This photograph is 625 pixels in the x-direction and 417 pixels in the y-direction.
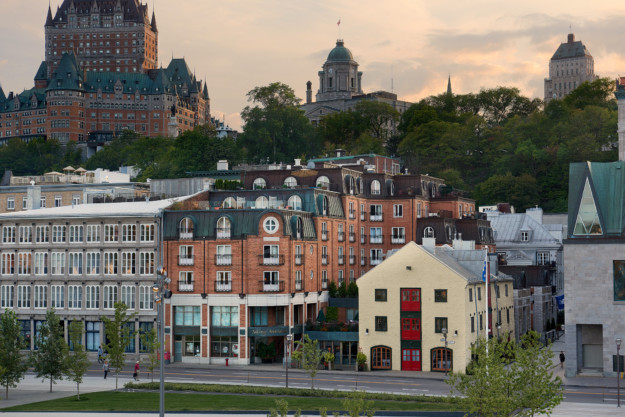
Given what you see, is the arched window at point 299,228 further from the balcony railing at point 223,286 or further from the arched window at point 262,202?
the balcony railing at point 223,286

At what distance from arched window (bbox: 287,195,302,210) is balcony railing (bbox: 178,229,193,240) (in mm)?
11802

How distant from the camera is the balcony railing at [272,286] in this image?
95312 millimetres

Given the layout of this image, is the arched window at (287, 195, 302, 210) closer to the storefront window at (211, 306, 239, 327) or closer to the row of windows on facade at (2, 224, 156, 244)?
the storefront window at (211, 306, 239, 327)

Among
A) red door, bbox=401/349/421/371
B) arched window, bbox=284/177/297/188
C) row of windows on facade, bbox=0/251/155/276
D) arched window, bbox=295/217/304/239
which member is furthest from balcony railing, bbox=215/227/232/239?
arched window, bbox=284/177/297/188

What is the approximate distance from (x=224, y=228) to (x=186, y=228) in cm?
389

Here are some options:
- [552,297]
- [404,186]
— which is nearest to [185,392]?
[404,186]

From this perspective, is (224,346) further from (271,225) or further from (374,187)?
(374,187)

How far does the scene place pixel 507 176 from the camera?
167125mm

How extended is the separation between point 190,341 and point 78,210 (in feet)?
64.0

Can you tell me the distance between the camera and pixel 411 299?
90.4 m

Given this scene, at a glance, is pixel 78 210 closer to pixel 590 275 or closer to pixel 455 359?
pixel 455 359

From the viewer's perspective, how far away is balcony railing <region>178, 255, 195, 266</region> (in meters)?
97.3

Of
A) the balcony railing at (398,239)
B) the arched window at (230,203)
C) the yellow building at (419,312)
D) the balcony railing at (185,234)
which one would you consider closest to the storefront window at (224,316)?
the balcony railing at (185,234)

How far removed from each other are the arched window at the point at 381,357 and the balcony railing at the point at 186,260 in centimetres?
1924
